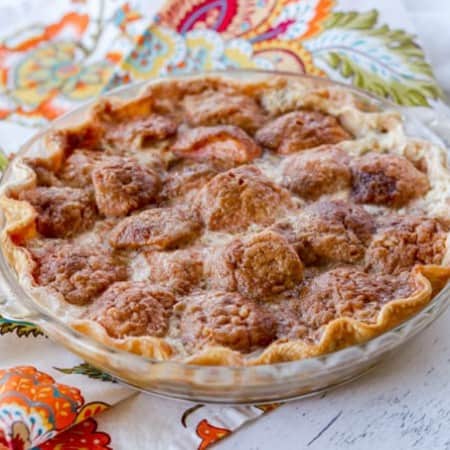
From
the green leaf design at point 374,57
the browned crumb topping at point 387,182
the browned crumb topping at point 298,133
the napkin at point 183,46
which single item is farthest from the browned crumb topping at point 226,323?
the green leaf design at point 374,57

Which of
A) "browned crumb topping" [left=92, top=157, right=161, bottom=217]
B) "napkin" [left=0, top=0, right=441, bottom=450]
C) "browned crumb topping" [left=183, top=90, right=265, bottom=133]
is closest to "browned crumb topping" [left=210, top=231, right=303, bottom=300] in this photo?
"browned crumb topping" [left=92, top=157, right=161, bottom=217]

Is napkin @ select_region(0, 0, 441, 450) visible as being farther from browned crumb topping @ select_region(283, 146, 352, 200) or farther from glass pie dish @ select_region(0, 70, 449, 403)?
glass pie dish @ select_region(0, 70, 449, 403)

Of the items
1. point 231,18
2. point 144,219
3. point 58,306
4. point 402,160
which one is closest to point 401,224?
point 402,160

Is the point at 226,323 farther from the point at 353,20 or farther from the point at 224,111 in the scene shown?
the point at 353,20

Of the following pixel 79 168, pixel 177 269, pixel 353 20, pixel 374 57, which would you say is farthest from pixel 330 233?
pixel 353 20

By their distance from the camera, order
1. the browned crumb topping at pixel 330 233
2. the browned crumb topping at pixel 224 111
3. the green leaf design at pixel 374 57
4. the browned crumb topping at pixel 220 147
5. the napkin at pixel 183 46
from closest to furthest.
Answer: the browned crumb topping at pixel 330 233
the browned crumb topping at pixel 220 147
the browned crumb topping at pixel 224 111
the green leaf design at pixel 374 57
the napkin at pixel 183 46

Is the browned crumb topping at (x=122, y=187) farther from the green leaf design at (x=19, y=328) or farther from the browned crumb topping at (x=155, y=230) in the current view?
the green leaf design at (x=19, y=328)
